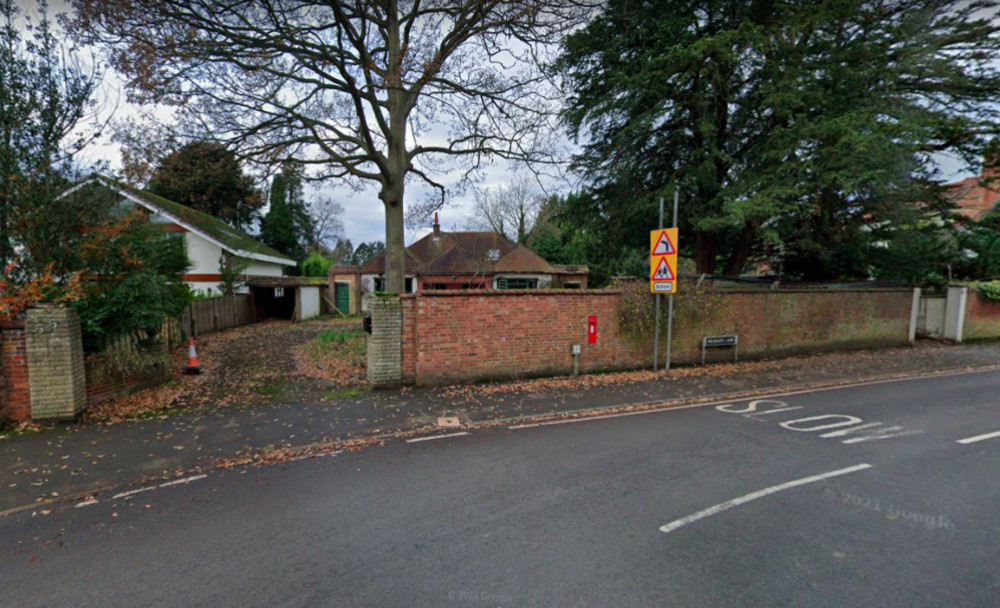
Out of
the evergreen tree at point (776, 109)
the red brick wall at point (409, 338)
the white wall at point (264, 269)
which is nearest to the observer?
the red brick wall at point (409, 338)

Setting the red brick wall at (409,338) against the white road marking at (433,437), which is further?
the red brick wall at (409,338)

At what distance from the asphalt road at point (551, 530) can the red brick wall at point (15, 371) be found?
3.40 meters

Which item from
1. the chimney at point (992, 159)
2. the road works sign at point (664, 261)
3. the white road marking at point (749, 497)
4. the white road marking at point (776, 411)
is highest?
the chimney at point (992, 159)

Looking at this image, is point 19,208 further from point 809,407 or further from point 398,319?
point 809,407

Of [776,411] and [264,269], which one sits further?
[264,269]

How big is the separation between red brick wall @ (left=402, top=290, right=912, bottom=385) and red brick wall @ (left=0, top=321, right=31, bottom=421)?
547cm

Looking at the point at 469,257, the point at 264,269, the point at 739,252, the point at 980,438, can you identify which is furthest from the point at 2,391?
the point at 264,269

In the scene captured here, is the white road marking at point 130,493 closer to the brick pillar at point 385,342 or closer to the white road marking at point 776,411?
the brick pillar at point 385,342

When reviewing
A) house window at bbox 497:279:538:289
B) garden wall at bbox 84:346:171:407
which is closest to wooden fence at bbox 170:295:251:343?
garden wall at bbox 84:346:171:407

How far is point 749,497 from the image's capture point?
4.07 m

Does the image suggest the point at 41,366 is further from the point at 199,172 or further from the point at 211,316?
the point at 211,316

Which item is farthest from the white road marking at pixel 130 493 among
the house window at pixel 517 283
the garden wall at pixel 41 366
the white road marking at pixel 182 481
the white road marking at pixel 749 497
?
the house window at pixel 517 283

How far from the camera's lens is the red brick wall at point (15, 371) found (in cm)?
598

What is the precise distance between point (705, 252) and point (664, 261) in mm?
6995
